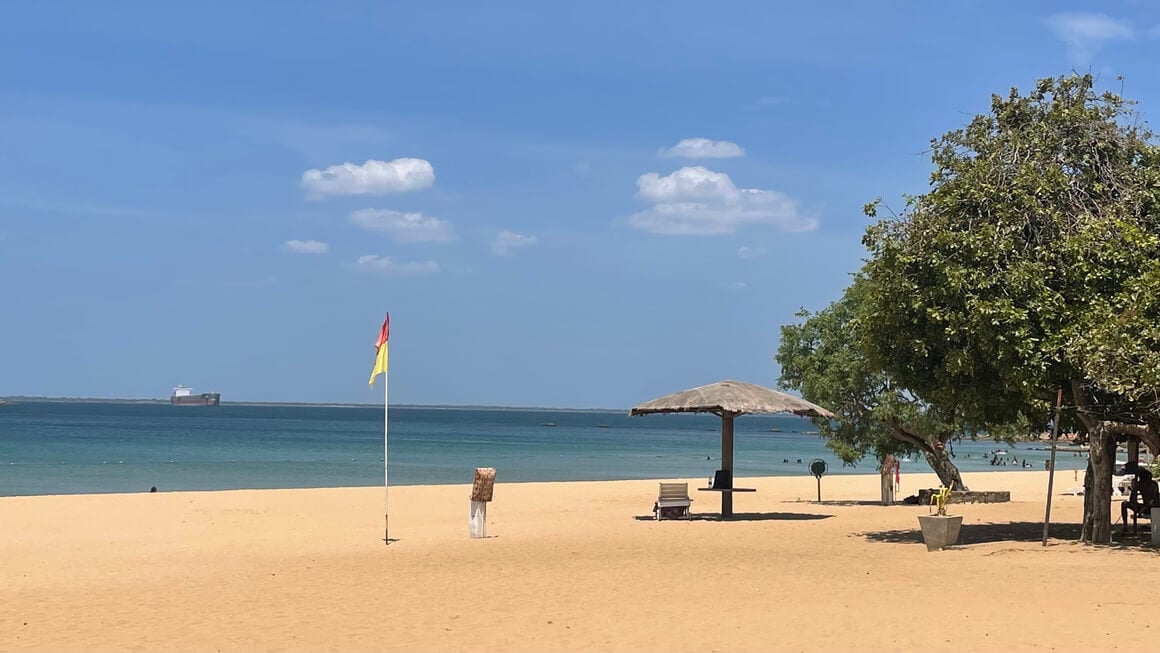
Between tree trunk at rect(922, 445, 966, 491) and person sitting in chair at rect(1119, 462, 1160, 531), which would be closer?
person sitting in chair at rect(1119, 462, 1160, 531)

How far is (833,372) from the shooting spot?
26.1 m

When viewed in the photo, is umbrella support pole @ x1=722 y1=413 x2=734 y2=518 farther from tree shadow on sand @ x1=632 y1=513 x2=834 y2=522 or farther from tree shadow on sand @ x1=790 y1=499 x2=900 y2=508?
tree shadow on sand @ x1=790 y1=499 x2=900 y2=508

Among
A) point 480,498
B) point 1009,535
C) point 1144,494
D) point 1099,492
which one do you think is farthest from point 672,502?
point 1144,494

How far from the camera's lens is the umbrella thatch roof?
1948 cm

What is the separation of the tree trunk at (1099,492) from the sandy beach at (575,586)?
1.29 feet

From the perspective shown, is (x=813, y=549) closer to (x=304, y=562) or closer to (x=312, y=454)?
(x=304, y=562)

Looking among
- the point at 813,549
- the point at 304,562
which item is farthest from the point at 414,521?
the point at 813,549

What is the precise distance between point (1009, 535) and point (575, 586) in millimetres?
8198

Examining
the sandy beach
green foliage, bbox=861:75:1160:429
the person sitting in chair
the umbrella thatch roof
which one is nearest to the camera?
the sandy beach

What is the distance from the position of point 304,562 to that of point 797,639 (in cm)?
725

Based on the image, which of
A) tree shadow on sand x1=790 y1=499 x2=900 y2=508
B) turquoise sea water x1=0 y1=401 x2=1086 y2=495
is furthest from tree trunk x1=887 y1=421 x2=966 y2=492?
turquoise sea water x1=0 y1=401 x2=1086 y2=495

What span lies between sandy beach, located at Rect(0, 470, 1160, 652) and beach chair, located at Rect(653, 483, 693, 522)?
0.59 meters

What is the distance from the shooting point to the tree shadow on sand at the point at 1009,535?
1562 cm

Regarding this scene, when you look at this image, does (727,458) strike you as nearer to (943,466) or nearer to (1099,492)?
(1099,492)
